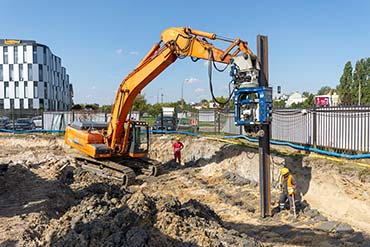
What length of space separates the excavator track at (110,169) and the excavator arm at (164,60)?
62cm

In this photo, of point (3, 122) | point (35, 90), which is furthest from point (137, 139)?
point (35, 90)

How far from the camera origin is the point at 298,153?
11.2m

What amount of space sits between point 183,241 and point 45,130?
20.5 m

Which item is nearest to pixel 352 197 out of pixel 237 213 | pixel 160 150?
pixel 237 213

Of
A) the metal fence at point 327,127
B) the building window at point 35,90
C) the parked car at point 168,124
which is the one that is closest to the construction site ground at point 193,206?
the metal fence at point 327,127

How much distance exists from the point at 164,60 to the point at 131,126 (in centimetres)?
302

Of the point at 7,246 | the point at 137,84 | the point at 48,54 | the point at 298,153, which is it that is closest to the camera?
the point at 7,246

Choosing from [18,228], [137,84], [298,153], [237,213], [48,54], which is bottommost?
[237,213]

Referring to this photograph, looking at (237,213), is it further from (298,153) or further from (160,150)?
(160,150)

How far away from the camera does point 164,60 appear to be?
1161 centimetres

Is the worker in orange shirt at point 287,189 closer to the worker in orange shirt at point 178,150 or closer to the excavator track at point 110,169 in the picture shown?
the excavator track at point 110,169

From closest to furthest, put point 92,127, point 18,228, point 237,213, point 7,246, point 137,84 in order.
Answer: point 7,246 → point 18,228 → point 237,213 → point 137,84 → point 92,127

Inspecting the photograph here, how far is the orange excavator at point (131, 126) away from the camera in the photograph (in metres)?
10.9

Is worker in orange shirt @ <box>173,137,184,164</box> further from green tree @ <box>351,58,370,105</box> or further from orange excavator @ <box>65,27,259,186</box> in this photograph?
green tree @ <box>351,58,370,105</box>
